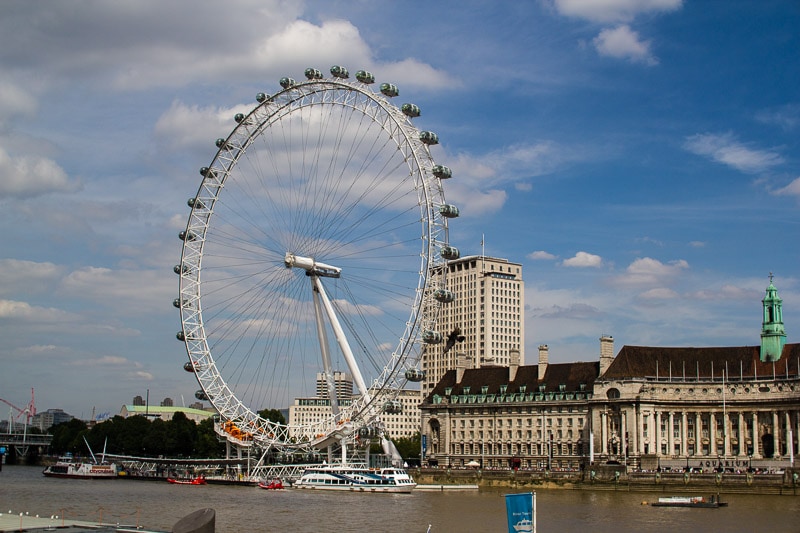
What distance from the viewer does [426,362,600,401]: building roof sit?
129 metres

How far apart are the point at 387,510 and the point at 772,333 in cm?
6887

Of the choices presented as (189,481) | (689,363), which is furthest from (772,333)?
(189,481)

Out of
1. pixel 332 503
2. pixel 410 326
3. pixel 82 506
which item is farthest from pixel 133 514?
pixel 410 326

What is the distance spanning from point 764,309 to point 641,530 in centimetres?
7090

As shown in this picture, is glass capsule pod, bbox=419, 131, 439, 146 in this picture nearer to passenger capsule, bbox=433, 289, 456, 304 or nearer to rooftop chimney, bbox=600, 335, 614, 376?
passenger capsule, bbox=433, 289, 456, 304

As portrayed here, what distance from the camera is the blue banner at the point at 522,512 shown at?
24.5 m

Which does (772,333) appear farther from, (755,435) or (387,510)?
(387,510)

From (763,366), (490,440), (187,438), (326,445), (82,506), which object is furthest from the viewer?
(187,438)

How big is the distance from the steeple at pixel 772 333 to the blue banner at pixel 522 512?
104 metres

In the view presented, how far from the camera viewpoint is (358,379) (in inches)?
3752

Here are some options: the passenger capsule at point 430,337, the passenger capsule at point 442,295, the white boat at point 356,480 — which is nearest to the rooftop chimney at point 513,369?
the white boat at point 356,480

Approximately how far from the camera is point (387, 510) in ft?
232

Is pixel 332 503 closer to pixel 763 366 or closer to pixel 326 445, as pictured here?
pixel 326 445

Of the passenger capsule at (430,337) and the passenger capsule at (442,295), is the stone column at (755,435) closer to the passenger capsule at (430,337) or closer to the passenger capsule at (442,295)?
the passenger capsule at (430,337)
